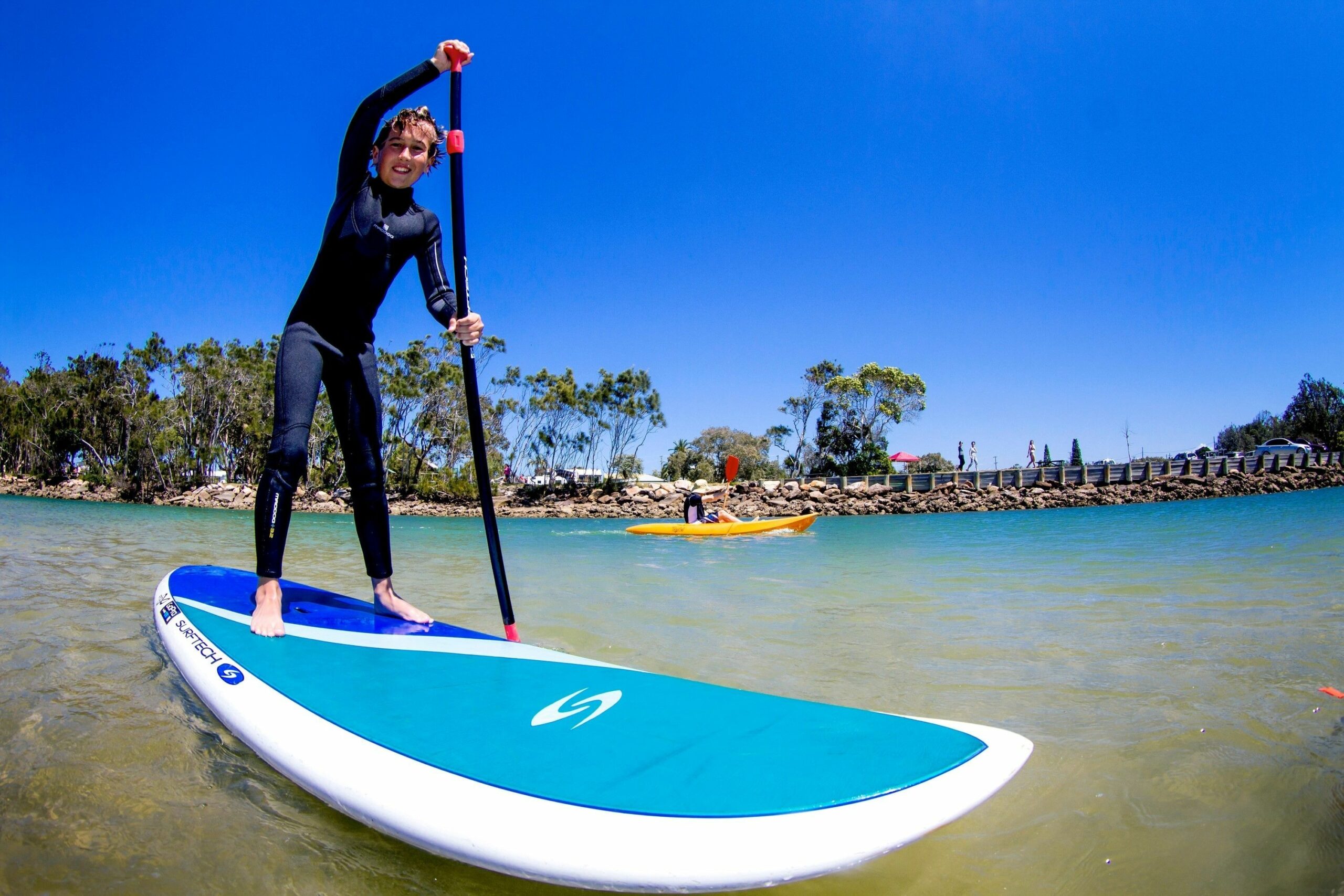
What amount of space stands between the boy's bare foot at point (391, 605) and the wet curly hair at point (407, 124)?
1.74m

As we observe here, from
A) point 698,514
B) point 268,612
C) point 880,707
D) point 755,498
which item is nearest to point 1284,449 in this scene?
point 755,498

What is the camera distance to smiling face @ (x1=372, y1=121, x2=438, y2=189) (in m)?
2.59

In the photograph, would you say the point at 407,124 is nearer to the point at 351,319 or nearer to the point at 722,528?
the point at 351,319

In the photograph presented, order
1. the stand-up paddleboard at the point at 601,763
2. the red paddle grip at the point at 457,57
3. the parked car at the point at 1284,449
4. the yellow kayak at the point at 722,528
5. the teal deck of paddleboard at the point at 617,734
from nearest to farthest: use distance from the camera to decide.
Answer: the stand-up paddleboard at the point at 601,763, the teal deck of paddleboard at the point at 617,734, the red paddle grip at the point at 457,57, the yellow kayak at the point at 722,528, the parked car at the point at 1284,449

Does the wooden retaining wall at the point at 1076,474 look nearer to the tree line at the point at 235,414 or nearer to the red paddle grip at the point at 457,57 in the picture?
the tree line at the point at 235,414

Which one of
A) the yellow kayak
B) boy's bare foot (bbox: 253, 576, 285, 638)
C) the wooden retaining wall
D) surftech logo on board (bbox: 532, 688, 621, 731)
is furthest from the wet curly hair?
the wooden retaining wall

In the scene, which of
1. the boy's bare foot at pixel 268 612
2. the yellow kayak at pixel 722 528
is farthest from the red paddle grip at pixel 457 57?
the yellow kayak at pixel 722 528

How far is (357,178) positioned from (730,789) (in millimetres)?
2491

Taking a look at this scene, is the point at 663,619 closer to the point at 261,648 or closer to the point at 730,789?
the point at 261,648

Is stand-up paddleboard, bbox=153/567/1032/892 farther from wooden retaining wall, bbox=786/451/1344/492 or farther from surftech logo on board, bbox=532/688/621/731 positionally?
wooden retaining wall, bbox=786/451/1344/492

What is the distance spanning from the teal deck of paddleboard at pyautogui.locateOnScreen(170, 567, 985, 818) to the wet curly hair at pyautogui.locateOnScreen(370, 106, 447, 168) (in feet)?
6.35

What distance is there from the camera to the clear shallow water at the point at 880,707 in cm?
129

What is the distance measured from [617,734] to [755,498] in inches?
1207

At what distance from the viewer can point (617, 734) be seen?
1440 millimetres
